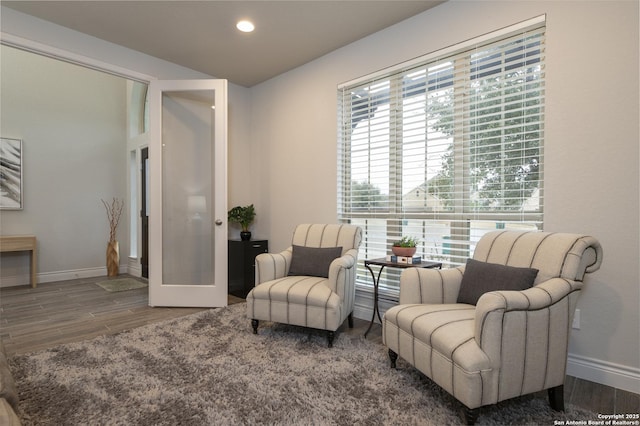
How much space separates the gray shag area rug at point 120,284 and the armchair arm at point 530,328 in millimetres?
4468

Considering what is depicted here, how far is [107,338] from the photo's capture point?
2.71 m

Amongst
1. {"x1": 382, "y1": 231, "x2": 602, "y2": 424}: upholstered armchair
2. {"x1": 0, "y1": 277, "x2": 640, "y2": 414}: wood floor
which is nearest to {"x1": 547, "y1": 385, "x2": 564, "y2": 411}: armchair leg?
{"x1": 382, "y1": 231, "x2": 602, "y2": 424}: upholstered armchair

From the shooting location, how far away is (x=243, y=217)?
4.30 m

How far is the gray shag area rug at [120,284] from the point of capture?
4562 mm

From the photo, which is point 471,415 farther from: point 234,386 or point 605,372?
point 234,386

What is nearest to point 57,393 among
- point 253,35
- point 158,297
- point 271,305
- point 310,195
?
point 271,305

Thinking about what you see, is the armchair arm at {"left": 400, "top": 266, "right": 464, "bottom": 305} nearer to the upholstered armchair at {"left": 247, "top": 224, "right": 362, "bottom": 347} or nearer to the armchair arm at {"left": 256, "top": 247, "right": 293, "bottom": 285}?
the upholstered armchair at {"left": 247, "top": 224, "right": 362, "bottom": 347}

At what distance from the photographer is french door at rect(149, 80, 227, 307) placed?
3672 millimetres

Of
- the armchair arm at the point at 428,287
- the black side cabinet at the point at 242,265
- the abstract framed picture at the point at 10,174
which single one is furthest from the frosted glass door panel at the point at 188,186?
the abstract framed picture at the point at 10,174

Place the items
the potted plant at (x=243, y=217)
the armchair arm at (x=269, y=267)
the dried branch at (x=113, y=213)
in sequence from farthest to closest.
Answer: the dried branch at (x=113, y=213) < the potted plant at (x=243, y=217) < the armchair arm at (x=269, y=267)

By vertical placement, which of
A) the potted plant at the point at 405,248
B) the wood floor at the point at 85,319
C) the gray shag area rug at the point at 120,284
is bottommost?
the gray shag area rug at the point at 120,284

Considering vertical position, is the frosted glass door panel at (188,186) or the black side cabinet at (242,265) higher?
the frosted glass door panel at (188,186)

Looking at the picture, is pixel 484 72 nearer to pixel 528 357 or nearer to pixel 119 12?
pixel 528 357

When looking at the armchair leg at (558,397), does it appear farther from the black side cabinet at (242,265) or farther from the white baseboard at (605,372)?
the black side cabinet at (242,265)
